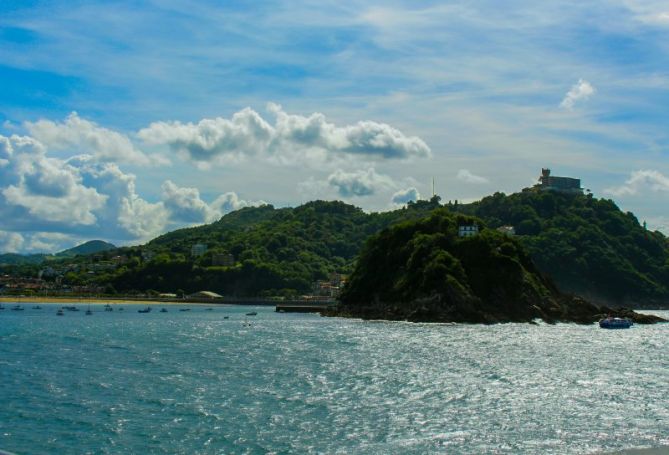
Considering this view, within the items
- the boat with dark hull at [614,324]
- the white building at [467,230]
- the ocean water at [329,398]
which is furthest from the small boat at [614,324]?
the ocean water at [329,398]

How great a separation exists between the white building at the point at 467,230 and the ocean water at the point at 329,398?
300 feet

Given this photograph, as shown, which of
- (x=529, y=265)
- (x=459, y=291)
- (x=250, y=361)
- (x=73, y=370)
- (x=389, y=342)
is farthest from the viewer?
(x=529, y=265)

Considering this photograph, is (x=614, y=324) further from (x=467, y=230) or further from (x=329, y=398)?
(x=329, y=398)

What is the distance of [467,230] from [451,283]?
41388 millimetres

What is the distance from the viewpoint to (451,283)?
147 meters

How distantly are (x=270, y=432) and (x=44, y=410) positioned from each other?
49.2 ft

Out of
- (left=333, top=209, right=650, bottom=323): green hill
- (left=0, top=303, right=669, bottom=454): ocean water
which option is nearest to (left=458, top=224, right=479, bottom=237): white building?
(left=333, top=209, right=650, bottom=323): green hill

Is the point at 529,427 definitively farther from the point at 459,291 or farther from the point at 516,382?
the point at 459,291

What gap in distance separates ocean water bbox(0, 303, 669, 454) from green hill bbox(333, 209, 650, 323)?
2184 inches

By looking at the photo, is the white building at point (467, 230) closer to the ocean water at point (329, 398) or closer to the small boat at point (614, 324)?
the small boat at point (614, 324)

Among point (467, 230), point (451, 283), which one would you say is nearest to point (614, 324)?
point (451, 283)

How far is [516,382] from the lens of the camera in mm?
58156

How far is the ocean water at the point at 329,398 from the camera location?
1457 inches

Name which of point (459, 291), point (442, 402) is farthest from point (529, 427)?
point (459, 291)
